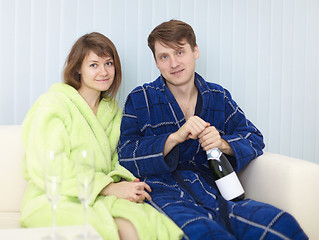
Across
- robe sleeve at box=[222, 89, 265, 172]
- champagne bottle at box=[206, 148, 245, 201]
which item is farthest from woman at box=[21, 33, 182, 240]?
robe sleeve at box=[222, 89, 265, 172]

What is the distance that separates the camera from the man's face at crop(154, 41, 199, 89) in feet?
6.19

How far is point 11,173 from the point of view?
1.85 metres

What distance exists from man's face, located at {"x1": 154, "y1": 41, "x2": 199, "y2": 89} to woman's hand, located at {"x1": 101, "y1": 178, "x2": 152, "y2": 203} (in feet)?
1.76

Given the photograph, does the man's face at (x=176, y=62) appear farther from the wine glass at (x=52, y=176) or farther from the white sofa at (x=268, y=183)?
the wine glass at (x=52, y=176)

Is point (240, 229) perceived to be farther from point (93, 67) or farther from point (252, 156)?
point (93, 67)

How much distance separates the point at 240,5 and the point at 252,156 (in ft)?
3.63

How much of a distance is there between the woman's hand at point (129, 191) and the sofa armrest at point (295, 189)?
1.69 ft

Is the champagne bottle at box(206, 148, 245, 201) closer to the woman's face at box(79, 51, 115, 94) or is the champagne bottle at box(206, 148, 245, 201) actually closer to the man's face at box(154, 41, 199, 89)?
the man's face at box(154, 41, 199, 89)

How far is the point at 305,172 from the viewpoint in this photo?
1613 millimetres

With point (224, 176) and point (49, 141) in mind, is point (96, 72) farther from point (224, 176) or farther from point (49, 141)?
point (224, 176)

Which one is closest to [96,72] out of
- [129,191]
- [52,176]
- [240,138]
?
[129,191]

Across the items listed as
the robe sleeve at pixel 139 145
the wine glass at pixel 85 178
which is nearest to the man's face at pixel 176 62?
the robe sleeve at pixel 139 145

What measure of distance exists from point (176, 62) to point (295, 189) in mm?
757

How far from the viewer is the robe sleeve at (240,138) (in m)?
1.84
